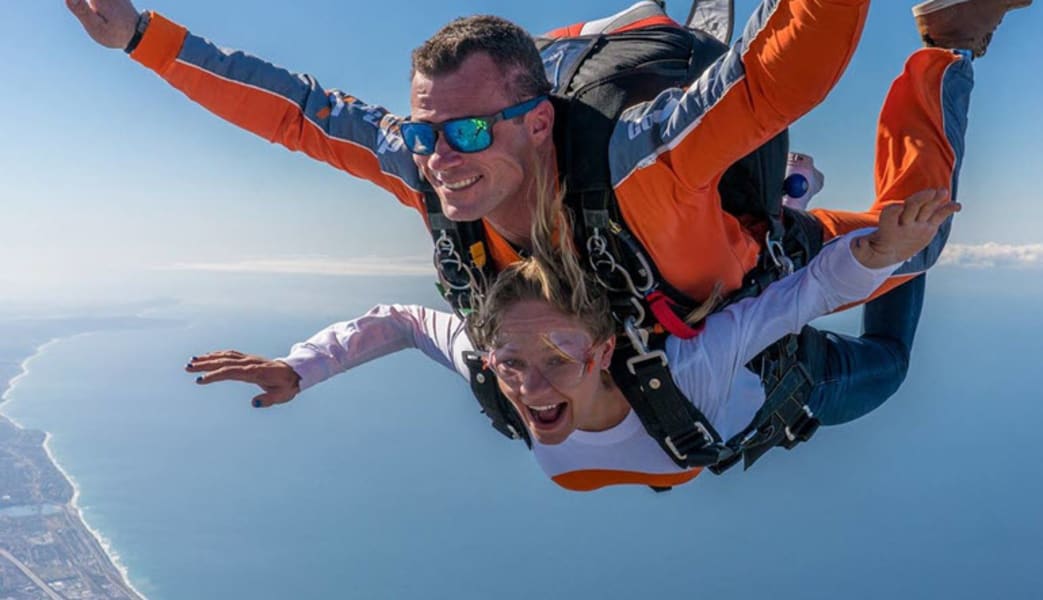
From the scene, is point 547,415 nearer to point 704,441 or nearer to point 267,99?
point 704,441

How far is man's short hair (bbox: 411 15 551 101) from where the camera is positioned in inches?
93.3

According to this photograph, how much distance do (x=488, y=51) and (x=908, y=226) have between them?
1203mm

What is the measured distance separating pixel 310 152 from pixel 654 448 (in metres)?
1.59

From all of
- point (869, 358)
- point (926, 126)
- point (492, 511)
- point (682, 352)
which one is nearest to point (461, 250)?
point (682, 352)

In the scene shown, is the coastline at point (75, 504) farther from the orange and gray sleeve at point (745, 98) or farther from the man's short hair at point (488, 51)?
the orange and gray sleeve at point (745, 98)

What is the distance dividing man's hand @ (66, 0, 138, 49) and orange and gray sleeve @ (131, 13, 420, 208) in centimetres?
6

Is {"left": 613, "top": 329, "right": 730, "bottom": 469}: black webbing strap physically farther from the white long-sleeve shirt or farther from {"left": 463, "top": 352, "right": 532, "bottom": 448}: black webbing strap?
{"left": 463, "top": 352, "right": 532, "bottom": 448}: black webbing strap

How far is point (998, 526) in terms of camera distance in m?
57.3

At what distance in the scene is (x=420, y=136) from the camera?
2385 millimetres

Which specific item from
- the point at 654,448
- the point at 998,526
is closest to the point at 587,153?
the point at 654,448

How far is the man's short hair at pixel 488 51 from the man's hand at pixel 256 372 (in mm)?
1168

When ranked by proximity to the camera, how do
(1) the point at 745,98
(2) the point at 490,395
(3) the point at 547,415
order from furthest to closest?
(2) the point at 490,395 < (3) the point at 547,415 < (1) the point at 745,98

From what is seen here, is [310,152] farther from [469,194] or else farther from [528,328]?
[528,328]

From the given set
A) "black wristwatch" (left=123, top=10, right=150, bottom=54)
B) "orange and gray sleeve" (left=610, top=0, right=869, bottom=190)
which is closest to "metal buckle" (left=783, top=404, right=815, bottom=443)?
"orange and gray sleeve" (left=610, top=0, right=869, bottom=190)
